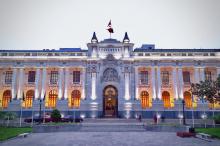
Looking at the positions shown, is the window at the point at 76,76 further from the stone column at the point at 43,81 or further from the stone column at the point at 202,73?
the stone column at the point at 202,73

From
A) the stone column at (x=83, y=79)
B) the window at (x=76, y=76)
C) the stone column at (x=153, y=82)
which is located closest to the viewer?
the stone column at (x=153, y=82)

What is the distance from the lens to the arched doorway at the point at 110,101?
44438 mm

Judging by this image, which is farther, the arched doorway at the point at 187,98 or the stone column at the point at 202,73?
the stone column at the point at 202,73

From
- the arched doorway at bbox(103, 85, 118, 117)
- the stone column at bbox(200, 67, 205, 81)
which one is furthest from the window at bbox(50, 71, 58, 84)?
the stone column at bbox(200, 67, 205, 81)

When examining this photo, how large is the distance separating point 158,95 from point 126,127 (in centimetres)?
1686

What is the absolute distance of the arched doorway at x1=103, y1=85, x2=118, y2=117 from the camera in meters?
44.4

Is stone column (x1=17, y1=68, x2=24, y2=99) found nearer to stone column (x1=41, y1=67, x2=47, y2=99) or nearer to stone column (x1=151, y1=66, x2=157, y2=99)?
stone column (x1=41, y1=67, x2=47, y2=99)

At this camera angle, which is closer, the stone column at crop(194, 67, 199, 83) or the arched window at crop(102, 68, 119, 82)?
the stone column at crop(194, 67, 199, 83)

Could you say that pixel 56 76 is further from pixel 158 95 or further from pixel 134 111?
pixel 158 95

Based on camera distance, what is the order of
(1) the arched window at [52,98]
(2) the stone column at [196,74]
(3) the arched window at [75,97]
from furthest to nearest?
(2) the stone column at [196,74], (3) the arched window at [75,97], (1) the arched window at [52,98]

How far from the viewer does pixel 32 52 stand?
155 feet

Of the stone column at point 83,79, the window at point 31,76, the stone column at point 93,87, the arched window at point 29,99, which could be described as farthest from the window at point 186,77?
the arched window at point 29,99

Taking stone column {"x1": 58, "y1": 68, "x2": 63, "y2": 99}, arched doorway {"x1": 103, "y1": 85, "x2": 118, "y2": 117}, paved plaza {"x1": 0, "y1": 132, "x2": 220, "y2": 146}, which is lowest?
paved plaza {"x1": 0, "y1": 132, "x2": 220, "y2": 146}

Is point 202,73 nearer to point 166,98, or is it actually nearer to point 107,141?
point 166,98
